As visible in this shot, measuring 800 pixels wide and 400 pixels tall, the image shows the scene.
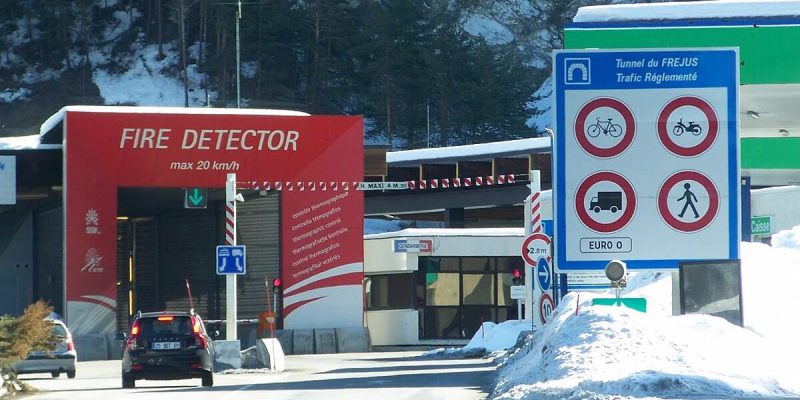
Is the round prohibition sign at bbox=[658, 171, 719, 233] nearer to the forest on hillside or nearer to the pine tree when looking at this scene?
the pine tree

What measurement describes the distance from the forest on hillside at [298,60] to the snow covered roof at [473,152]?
28.4m

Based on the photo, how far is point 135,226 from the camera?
50344mm

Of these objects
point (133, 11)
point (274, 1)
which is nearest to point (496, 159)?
point (274, 1)

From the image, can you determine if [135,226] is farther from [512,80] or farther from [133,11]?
[133,11]

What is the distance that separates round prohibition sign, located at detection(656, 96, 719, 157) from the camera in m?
21.1

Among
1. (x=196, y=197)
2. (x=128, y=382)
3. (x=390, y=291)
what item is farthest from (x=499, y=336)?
(x=128, y=382)

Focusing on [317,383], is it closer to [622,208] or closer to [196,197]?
[622,208]

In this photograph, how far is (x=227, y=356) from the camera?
30.1 metres

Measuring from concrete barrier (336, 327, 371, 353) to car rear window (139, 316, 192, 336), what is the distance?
632 inches

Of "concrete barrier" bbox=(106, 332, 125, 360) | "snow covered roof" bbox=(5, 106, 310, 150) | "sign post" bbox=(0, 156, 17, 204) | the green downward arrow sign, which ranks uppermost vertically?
"snow covered roof" bbox=(5, 106, 310, 150)

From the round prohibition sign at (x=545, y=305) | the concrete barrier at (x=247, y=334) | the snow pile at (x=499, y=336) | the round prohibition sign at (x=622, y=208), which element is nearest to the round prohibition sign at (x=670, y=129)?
the round prohibition sign at (x=622, y=208)

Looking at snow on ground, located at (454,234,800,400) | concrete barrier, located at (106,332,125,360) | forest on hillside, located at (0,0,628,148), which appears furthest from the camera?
forest on hillside, located at (0,0,628,148)

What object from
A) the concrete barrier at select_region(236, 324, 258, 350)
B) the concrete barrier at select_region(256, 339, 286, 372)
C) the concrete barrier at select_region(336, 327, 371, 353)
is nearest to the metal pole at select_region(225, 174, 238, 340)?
the concrete barrier at select_region(256, 339, 286, 372)

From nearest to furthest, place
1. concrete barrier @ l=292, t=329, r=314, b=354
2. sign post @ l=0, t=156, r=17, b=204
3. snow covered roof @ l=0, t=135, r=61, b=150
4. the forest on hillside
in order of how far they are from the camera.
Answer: concrete barrier @ l=292, t=329, r=314, b=354 → sign post @ l=0, t=156, r=17, b=204 → snow covered roof @ l=0, t=135, r=61, b=150 → the forest on hillside
